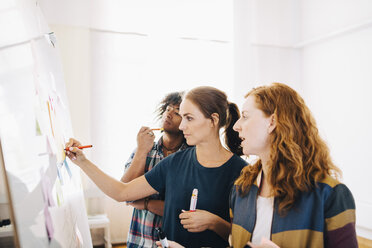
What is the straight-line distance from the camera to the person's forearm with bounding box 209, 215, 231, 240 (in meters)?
1.26

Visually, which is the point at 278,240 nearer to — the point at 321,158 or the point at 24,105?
the point at 321,158

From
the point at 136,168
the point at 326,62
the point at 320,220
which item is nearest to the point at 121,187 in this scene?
the point at 136,168

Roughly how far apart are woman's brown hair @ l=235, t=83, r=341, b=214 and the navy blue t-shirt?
0.23 metres

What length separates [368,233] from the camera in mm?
2918

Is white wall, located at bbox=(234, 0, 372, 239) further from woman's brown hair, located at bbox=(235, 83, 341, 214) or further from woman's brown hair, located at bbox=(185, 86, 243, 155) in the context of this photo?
woman's brown hair, located at bbox=(235, 83, 341, 214)

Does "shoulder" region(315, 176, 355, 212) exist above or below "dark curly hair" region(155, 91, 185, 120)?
below

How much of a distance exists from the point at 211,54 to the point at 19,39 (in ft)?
10.2

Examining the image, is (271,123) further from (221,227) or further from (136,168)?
(136,168)

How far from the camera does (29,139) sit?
71 cm

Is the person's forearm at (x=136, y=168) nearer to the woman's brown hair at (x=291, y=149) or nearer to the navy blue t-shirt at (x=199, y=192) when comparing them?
the navy blue t-shirt at (x=199, y=192)

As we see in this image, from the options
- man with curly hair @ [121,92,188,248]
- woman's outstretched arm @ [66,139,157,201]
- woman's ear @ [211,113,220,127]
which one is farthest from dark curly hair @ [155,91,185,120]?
woman's outstretched arm @ [66,139,157,201]

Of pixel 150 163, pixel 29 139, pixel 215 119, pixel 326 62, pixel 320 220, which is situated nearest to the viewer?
pixel 29 139

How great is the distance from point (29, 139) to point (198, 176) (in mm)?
772

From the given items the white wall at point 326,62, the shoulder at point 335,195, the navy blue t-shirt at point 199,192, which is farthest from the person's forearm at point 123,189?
the white wall at point 326,62
